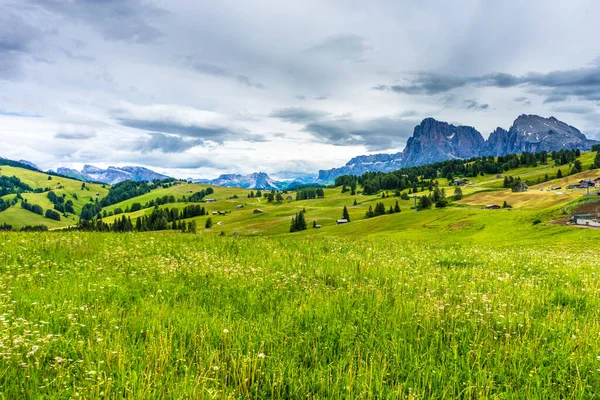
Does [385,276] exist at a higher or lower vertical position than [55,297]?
lower

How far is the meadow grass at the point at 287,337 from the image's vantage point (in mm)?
3682

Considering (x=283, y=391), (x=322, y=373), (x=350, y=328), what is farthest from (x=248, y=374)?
(x=350, y=328)

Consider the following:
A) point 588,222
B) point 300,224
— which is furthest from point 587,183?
point 300,224

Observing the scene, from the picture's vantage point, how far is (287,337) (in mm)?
4738

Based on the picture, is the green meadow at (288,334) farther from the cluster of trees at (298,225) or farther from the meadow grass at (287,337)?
the cluster of trees at (298,225)

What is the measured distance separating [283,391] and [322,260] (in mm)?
7252

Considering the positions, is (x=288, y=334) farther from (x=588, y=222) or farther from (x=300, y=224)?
(x=300, y=224)

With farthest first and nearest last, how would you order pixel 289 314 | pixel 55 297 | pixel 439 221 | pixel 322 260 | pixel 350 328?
pixel 439 221
pixel 322 260
pixel 55 297
pixel 289 314
pixel 350 328

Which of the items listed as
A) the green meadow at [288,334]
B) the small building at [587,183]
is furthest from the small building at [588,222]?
the small building at [587,183]

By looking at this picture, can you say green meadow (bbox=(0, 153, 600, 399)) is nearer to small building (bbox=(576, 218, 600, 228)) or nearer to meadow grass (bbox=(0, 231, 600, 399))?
meadow grass (bbox=(0, 231, 600, 399))

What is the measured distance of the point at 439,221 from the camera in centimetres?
11788

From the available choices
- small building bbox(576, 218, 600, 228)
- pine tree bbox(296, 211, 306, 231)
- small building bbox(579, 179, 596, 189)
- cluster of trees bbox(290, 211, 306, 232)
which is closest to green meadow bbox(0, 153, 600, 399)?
small building bbox(576, 218, 600, 228)

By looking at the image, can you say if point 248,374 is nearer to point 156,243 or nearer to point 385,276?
point 385,276

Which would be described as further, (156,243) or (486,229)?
(486,229)
